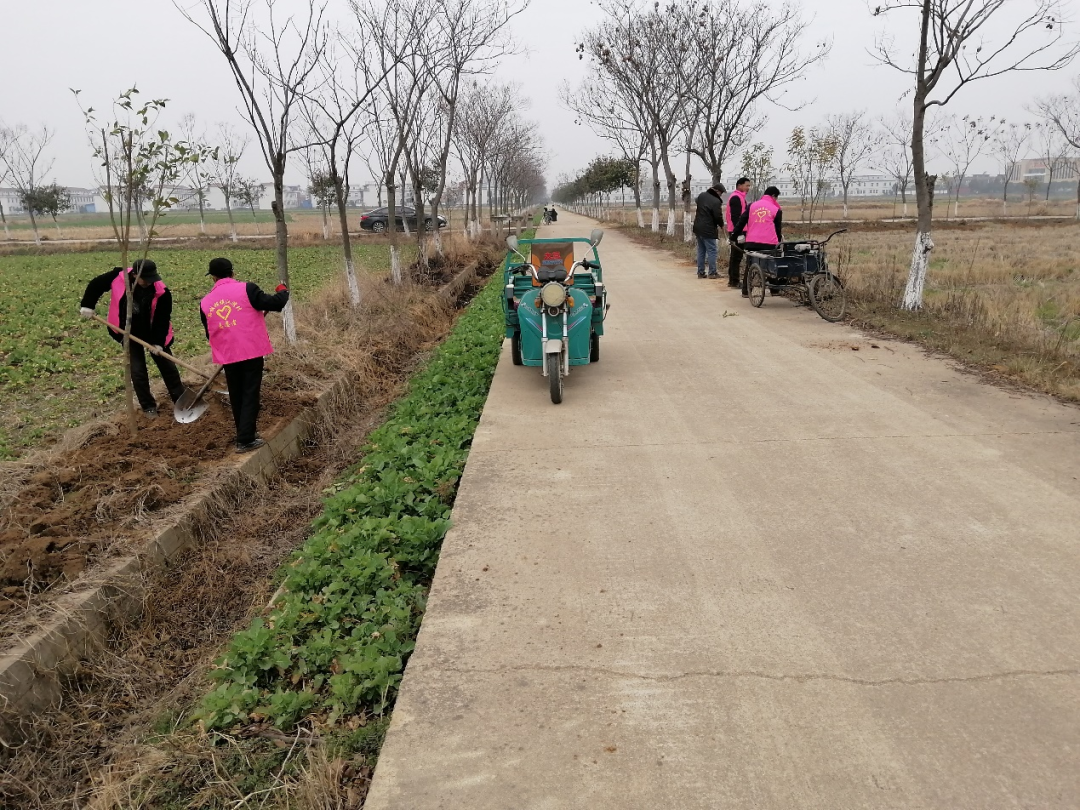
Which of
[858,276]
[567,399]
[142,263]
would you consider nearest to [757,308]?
[858,276]

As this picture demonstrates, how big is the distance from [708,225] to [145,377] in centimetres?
1072

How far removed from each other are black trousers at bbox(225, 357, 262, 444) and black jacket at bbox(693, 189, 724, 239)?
9.79 meters

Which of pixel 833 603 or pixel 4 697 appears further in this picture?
pixel 833 603

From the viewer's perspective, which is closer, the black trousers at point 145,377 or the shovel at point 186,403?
the shovel at point 186,403

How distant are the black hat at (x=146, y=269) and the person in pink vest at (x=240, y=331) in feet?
2.17

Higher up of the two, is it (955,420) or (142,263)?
(142,263)

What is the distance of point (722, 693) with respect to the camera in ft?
8.66

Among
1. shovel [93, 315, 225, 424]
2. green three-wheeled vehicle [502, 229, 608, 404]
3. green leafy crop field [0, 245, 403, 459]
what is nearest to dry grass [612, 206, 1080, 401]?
green three-wheeled vehicle [502, 229, 608, 404]

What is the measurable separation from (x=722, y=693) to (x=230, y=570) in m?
3.02

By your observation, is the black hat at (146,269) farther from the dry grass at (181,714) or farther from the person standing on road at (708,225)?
the person standing on road at (708,225)

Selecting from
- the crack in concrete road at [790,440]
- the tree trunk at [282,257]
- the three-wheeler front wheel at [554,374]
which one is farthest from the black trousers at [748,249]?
the tree trunk at [282,257]

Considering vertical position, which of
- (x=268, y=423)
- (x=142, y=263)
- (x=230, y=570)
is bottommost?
(x=230, y=570)

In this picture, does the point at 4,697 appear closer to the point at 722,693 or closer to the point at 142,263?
the point at 722,693

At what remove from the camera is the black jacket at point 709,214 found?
13.6 m
